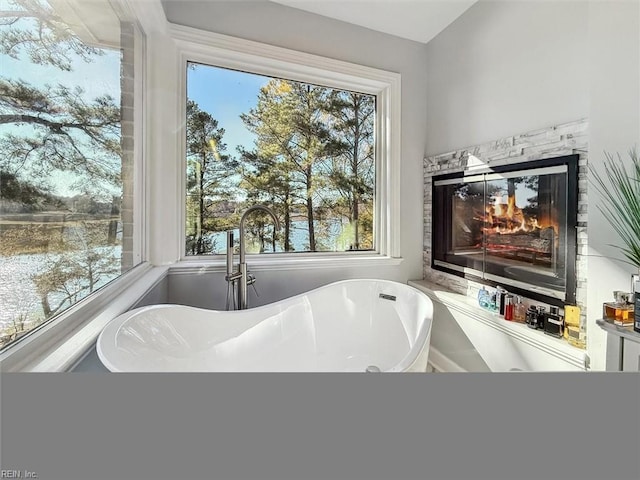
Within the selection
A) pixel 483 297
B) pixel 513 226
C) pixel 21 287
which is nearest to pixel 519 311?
pixel 483 297

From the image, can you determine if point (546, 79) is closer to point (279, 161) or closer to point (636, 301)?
point (636, 301)

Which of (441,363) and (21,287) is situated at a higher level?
(21,287)

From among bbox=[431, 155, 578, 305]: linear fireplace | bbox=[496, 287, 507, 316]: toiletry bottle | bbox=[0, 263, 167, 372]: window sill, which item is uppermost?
bbox=[431, 155, 578, 305]: linear fireplace

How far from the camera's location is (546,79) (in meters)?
1.14

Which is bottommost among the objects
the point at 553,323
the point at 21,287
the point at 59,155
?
the point at 553,323

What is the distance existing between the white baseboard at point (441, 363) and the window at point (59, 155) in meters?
1.48

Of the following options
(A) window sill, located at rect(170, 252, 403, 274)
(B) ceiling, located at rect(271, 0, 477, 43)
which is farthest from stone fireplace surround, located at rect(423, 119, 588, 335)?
(B) ceiling, located at rect(271, 0, 477, 43)

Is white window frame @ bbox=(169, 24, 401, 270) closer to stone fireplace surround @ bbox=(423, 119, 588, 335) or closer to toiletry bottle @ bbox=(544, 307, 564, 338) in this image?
stone fireplace surround @ bbox=(423, 119, 588, 335)

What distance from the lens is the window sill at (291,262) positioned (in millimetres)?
1362

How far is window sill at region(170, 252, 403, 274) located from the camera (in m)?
1.36

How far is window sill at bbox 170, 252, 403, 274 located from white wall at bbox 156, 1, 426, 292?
35mm

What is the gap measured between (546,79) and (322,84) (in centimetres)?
106
